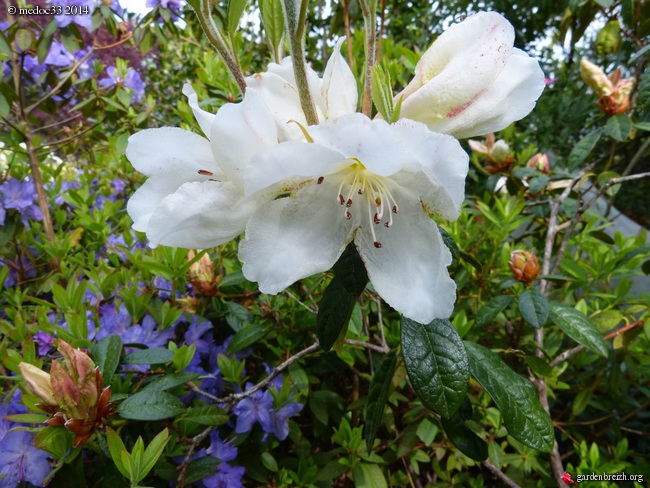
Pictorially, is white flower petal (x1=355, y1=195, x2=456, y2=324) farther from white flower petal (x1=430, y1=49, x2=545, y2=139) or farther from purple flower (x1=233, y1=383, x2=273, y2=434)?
purple flower (x1=233, y1=383, x2=273, y2=434)

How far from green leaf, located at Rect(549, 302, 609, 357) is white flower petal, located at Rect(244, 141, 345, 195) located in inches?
30.6

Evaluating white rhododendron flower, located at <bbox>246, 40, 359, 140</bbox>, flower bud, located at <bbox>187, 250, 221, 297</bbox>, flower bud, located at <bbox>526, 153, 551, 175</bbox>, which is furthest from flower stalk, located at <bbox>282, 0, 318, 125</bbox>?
flower bud, located at <bbox>526, 153, 551, 175</bbox>

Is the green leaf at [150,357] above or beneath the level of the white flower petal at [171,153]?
beneath

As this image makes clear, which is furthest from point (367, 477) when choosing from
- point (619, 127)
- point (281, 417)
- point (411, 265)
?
point (619, 127)

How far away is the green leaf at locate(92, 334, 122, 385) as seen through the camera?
2.52 feet

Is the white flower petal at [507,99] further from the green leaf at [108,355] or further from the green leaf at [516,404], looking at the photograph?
the green leaf at [108,355]

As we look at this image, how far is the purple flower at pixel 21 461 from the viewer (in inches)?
29.2

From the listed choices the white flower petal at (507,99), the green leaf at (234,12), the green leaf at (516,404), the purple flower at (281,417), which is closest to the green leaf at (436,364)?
the green leaf at (516,404)

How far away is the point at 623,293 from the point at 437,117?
1.15 meters

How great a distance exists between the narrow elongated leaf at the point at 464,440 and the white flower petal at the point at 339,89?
0.60 metres

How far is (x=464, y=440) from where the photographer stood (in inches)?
31.7

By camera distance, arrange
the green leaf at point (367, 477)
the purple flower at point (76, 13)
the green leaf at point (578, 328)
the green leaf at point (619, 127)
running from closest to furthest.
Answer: the green leaf at point (578, 328), the green leaf at point (367, 477), the green leaf at point (619, 127), the purple flower at point (76, 13)

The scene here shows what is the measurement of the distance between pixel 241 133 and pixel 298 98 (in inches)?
5.3

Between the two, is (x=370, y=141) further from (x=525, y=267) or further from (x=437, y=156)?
(x=525, y=267)
